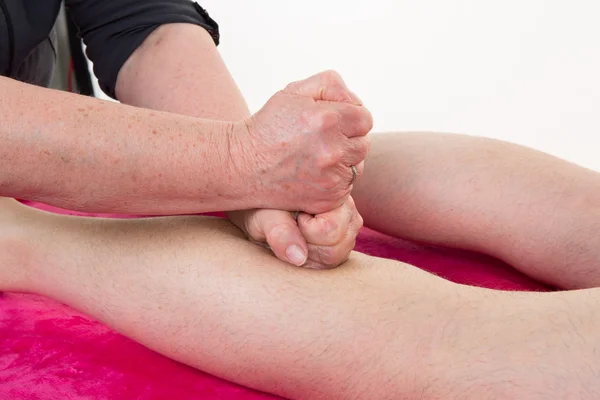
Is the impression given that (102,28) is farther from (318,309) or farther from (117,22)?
(318,309)

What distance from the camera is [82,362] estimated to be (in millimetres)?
887

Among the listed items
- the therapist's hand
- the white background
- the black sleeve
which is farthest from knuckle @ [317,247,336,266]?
the white background

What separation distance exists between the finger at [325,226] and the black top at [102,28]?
58 cm

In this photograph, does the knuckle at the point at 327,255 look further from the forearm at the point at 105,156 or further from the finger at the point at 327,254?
the forearm at the point at 105,156

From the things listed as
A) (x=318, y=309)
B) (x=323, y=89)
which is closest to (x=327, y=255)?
(x=318, y=309)

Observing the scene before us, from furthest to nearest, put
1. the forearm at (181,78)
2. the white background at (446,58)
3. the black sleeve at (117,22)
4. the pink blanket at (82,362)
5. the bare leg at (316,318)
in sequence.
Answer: the white background at (446,58), the black sleeve at (117,22), the forearm at (181,78), the pink blanket at (82,362), the bare leg at (316,318)

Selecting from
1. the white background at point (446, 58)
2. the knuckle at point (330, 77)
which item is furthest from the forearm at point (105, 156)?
the white background at point (446, 58)

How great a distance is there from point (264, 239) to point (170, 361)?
20 cm

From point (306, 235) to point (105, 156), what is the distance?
27 centimetres

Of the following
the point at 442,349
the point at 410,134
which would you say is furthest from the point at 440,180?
the point at 442,349

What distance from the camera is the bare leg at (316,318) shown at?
709 millimetres

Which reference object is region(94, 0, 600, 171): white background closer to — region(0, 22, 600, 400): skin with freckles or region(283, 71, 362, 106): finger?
region(0, 22, 600, 400): skin with freckles

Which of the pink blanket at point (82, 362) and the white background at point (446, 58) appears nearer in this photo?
the pink blanket at point (82, 362)

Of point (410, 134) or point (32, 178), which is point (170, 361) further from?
point (410, 134)
